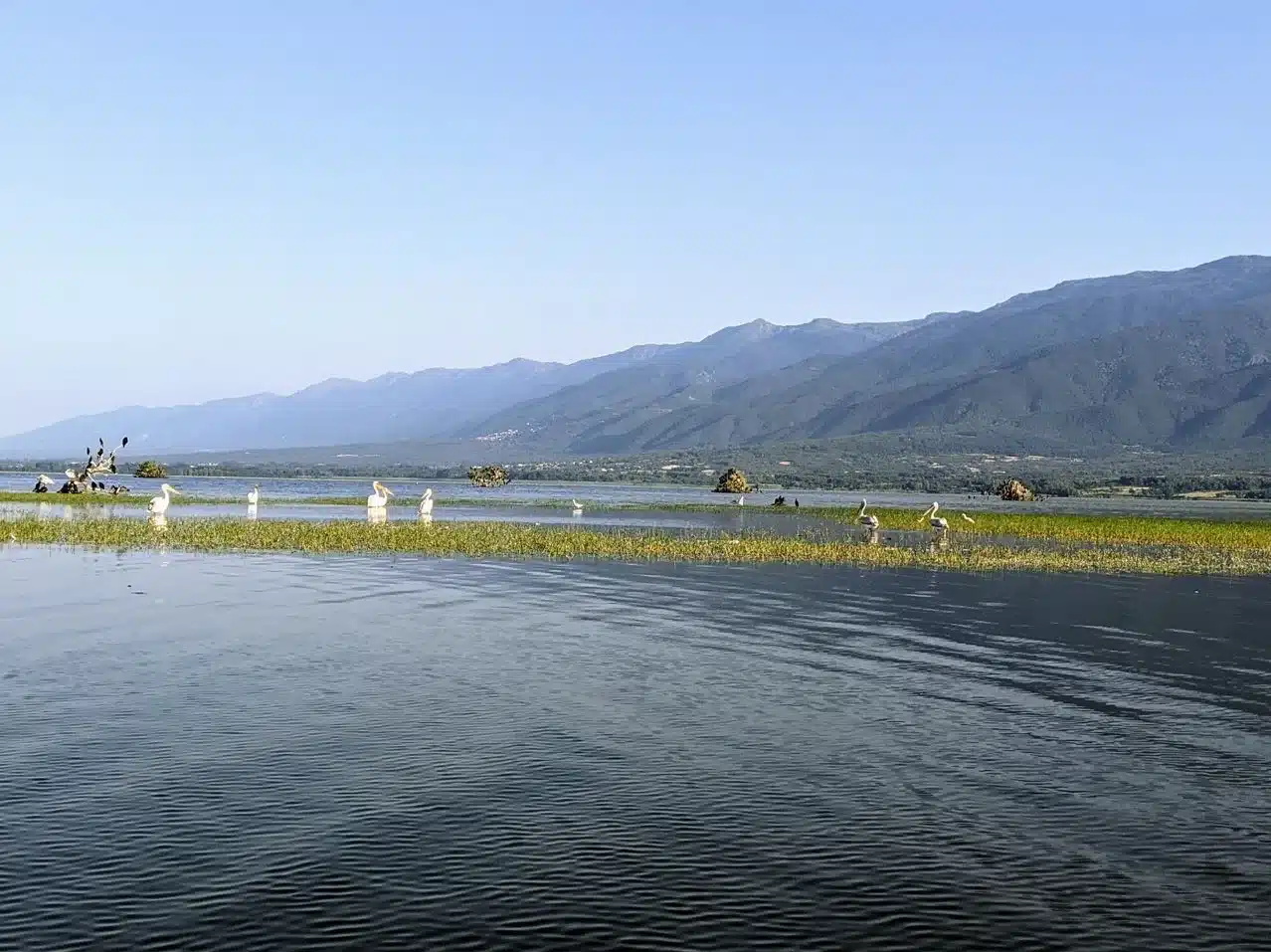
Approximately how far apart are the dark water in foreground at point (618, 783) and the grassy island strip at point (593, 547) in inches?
907

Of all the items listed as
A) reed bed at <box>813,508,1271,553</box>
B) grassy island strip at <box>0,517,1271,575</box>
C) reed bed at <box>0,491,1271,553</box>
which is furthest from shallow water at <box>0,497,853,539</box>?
grassy island strip at <box>0,517,1271,575</box>

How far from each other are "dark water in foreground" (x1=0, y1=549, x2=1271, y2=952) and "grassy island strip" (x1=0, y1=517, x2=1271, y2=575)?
2304 centimetres

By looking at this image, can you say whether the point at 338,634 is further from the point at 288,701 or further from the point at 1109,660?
the point at 1109,660

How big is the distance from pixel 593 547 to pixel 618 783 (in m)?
44.9

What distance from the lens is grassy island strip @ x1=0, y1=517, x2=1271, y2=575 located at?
6259cm

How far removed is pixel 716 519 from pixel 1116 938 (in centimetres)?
8560

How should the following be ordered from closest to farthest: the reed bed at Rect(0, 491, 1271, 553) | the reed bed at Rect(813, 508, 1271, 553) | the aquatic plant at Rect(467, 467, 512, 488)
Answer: the reed bed at Rect(813, 508, 1271, 553) < the reed bed at Rect(0, 491, 1271, 553) < the aquatic plant at Rect(467, 467, 512, 488)

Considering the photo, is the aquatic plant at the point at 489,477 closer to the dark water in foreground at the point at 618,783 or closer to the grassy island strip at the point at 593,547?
the grassy island strip at the point at 593,547

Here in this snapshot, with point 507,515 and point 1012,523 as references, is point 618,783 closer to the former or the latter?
point 507,515

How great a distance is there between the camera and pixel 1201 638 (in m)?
39.0

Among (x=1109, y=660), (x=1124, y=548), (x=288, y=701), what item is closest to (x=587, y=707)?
(x=288, y=701)

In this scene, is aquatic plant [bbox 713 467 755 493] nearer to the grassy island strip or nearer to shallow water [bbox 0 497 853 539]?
shallow water [bbox 0 497 853 539]

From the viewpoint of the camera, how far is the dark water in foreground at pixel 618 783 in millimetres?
14922

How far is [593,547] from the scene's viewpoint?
65.3 meters
